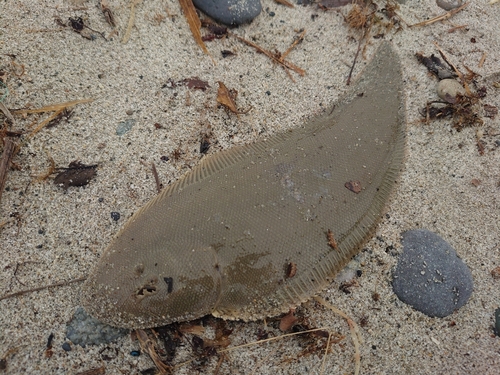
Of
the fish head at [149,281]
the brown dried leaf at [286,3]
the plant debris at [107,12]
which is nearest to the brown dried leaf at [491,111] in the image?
the brown dried leaf at [286,3]

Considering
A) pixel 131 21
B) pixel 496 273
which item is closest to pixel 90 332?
pixel 131 21

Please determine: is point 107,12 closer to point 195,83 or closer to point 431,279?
point 195,83

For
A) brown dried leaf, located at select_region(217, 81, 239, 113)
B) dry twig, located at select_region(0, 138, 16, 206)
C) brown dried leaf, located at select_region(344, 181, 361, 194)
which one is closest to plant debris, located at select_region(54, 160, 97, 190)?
dry twig, located at select_region(0, 138, 16, 206)

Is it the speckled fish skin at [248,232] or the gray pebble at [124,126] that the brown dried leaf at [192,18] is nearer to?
the gray pebble at [124,126]

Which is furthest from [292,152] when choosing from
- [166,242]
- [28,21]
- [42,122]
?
[28,21]

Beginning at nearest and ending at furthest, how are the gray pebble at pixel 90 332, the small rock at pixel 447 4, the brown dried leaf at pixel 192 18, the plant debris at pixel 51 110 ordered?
1. the gray pebble at pixel 90 332
2. the plant debris at pixel 51 110
3. the brown dried leaf at pixel 192 18
4. the small rock at pixel 447 4

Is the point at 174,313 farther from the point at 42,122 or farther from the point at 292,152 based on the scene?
the point at 42,122

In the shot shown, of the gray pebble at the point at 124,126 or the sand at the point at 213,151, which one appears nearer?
the sand at the point at 213,151
